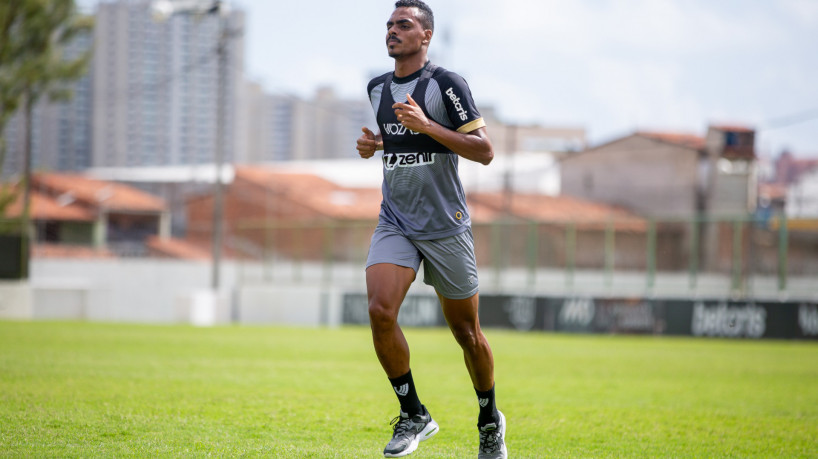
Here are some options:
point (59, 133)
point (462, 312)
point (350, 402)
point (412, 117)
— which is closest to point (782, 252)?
point (350, 402)

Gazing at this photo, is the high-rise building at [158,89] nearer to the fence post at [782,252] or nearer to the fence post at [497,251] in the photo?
the fence post at [497,251]

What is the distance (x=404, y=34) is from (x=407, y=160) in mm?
732

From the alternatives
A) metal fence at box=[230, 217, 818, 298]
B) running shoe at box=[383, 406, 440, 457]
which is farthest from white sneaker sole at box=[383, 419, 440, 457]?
metal fence at box=[230, 217, 818, 298]

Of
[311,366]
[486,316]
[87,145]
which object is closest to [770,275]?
[486,316]

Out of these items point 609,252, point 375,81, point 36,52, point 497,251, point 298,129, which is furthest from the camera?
point 298,129

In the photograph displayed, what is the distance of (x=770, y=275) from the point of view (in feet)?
78.8

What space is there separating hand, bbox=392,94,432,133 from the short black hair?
713 mm

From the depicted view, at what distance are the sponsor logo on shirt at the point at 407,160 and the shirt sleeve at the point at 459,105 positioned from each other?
0.24 metres

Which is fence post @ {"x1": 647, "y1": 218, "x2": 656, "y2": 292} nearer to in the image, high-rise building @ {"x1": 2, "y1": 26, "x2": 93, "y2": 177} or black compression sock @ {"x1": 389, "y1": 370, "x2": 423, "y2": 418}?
high-rise building @ {"x1": 2, "y1": 26, "x2": 93, "y2": 177}

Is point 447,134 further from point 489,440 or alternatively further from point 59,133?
point 59,133

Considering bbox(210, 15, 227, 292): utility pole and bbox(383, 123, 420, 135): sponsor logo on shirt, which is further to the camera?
bbox(210, 15, 227, 292): utility pole

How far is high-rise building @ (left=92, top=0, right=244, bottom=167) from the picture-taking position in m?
50.6

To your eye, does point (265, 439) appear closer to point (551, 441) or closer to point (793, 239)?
point (551, 441)

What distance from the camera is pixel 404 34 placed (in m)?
5.44
